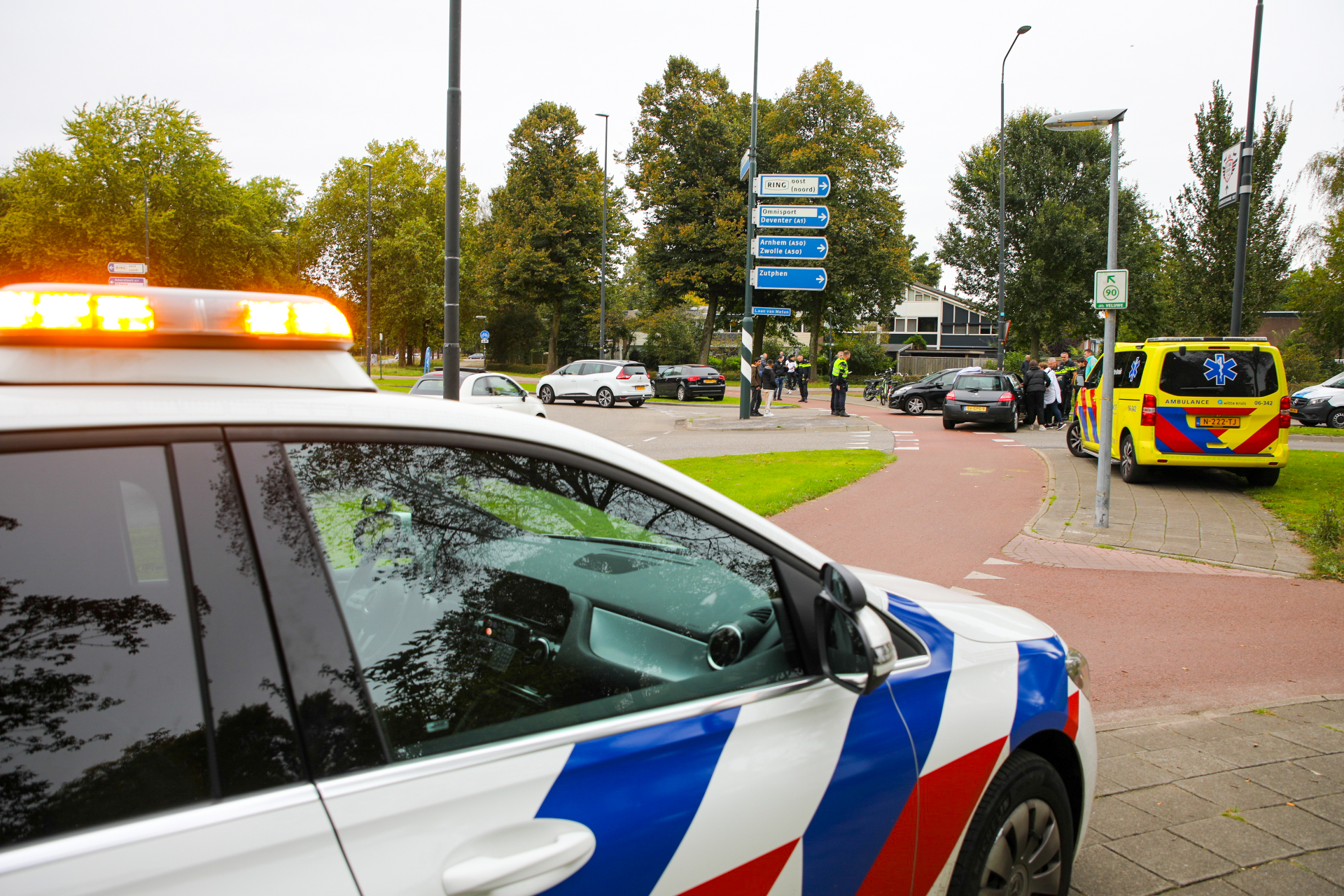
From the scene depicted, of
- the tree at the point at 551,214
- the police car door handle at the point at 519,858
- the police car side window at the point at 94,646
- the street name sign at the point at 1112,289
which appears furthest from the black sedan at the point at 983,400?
the tree at the point at 551,214

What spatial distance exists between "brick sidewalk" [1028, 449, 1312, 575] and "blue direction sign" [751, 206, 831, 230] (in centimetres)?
872

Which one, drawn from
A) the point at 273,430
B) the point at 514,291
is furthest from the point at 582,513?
the point at 514,291

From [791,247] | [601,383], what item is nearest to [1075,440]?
[791,247]

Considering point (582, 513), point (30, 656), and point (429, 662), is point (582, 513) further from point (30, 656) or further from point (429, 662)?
point (30, 656)

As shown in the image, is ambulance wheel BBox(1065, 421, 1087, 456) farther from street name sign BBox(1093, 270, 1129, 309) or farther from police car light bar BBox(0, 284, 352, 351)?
police car light bar BBox(0, 284, 352, 351)

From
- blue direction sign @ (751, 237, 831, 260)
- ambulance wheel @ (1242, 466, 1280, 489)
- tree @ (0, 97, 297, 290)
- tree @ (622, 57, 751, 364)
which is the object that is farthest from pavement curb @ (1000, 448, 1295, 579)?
tree @ (0, 97, 297, 290)

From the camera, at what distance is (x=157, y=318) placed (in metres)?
1.36

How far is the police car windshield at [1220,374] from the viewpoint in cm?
1125

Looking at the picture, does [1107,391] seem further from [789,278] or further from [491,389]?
[491,389]

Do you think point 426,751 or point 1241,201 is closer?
point 426,751

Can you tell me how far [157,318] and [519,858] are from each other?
98cm

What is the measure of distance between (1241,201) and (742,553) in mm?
17080

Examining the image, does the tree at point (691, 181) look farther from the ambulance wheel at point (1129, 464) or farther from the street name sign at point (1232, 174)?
the ambulance wheel at point (1129, 464)

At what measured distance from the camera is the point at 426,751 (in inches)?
53.5
